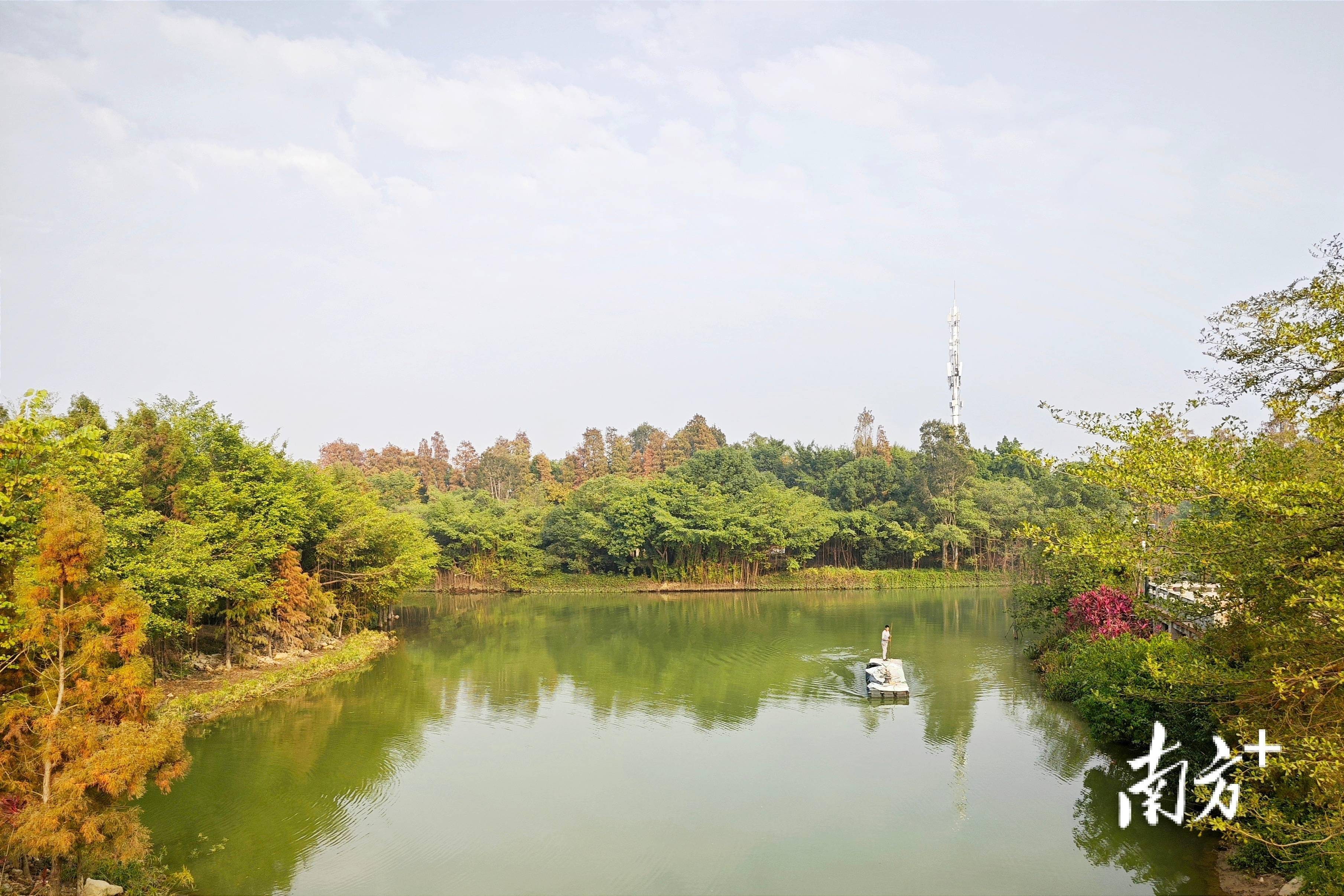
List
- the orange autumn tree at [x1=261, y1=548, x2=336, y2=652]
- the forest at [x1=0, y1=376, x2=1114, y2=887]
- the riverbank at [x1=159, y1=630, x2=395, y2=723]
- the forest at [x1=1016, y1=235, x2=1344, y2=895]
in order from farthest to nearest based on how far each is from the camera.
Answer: the orange autumn tree at [x1=261, y1=548, x2=336, y2=652]
the riverbank at [x1=159, y1=630, x2=395, y2=723]
the forest at [x1=0, y1=376, x2=1114, y2=887]
the forest at [x1=1016, y1=235, x2=1344, y2=895]

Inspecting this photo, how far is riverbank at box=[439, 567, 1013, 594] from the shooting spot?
3766 centimetres

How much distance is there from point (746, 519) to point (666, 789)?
87.7 feet

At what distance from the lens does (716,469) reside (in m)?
42.6

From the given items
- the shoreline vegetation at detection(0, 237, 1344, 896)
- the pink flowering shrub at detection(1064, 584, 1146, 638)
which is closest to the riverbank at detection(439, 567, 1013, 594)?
the shoreline vegetation at detection(0, 237, 1344, 896)

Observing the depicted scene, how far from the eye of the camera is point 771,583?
38.1 meters

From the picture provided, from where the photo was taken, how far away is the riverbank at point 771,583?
37656mm

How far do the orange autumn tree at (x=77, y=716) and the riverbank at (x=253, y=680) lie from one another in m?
7.01


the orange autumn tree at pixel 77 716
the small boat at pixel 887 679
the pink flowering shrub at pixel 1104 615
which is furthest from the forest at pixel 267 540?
the small boat at pixel 887 679

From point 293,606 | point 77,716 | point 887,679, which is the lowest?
point 887,679

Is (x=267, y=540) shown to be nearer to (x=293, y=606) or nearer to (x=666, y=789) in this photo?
(x=293, y=606)

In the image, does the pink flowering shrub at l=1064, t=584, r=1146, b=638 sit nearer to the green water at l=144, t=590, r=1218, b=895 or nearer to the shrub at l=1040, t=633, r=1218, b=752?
the shrub at l=1040, t=633, r=1218, b=752

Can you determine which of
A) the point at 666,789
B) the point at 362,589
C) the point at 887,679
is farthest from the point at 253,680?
the point at 887,679

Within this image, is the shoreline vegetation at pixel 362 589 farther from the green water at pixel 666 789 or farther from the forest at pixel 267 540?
the green water at pixel 666 789

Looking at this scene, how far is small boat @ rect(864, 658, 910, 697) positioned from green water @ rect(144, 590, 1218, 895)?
33 centimetres
